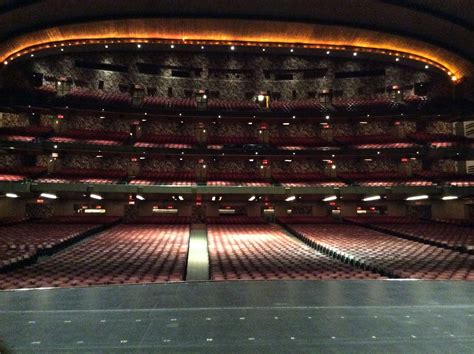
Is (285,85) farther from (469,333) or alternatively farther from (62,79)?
(469,333)

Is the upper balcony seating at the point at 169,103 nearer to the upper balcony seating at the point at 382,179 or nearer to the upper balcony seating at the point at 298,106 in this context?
the upper balcony seating at the point at 298,106

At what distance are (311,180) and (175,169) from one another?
35.7 feet

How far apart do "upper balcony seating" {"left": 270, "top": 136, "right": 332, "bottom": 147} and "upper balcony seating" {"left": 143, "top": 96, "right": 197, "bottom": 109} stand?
7.13m

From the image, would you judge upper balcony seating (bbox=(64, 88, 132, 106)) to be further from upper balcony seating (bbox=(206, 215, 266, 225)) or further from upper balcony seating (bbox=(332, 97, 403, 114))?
upper balcony seating (bbox=(332, 97, 403, 114))

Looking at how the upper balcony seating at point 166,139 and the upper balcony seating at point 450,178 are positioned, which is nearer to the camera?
the upper balcony seating at point 450,178

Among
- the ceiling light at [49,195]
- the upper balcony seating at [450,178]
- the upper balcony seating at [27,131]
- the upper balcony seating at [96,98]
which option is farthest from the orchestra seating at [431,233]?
the upper balcony seating at [27,131]

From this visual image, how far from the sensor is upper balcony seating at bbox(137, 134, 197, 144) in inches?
997

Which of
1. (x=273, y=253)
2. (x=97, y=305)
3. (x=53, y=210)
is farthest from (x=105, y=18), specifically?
(x=97, y=305)

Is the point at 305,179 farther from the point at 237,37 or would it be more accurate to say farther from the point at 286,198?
the point at 237,37

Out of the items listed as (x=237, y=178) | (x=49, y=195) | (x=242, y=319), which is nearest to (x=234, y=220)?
(x=237, y=178)

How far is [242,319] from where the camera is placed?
465 centimetres

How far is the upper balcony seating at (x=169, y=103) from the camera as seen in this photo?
24.8 meters

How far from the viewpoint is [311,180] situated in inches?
982

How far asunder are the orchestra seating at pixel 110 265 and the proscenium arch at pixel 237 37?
15.3 m
